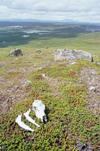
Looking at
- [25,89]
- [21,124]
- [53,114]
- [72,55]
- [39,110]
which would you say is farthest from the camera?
[72,55]

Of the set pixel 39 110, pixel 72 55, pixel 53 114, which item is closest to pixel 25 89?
pixel 39 110

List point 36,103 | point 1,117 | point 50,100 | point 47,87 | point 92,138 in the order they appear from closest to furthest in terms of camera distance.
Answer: point 92,138 < point 1,117 < point 36,103 < point 50,100 < point 47,87

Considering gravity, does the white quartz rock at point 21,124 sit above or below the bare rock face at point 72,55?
below

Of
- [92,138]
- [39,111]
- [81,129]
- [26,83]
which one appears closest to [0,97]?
[26,83]

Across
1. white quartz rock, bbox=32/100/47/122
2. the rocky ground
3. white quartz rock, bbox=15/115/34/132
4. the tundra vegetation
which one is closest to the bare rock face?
the rocky ground

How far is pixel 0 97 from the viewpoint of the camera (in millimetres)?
10461

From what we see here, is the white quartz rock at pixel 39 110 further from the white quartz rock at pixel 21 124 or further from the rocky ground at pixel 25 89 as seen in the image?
the rocky ground at pixel 25 89

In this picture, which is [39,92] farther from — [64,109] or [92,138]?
[92,138]

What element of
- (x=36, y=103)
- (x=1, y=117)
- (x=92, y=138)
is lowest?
(x=92, y=138)

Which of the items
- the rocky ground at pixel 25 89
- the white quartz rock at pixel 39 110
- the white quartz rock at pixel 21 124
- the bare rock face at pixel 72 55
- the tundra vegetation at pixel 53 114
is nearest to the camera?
the tundra vegetation at pixel 53 114

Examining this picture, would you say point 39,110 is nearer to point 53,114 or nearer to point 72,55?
point 53,114

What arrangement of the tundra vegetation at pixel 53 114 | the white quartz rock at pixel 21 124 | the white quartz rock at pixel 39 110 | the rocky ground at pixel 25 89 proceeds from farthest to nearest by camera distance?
the rocky ground at pixel 25 89 → the white quartz rock at pixel 39 110 → the white quartz rock at pixel 21 124 → the tundra vegetation at pixel 53 114

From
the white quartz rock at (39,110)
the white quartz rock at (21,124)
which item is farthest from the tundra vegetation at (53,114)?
the white quartz rock at (39,110)

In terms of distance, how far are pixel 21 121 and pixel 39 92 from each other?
403cm
